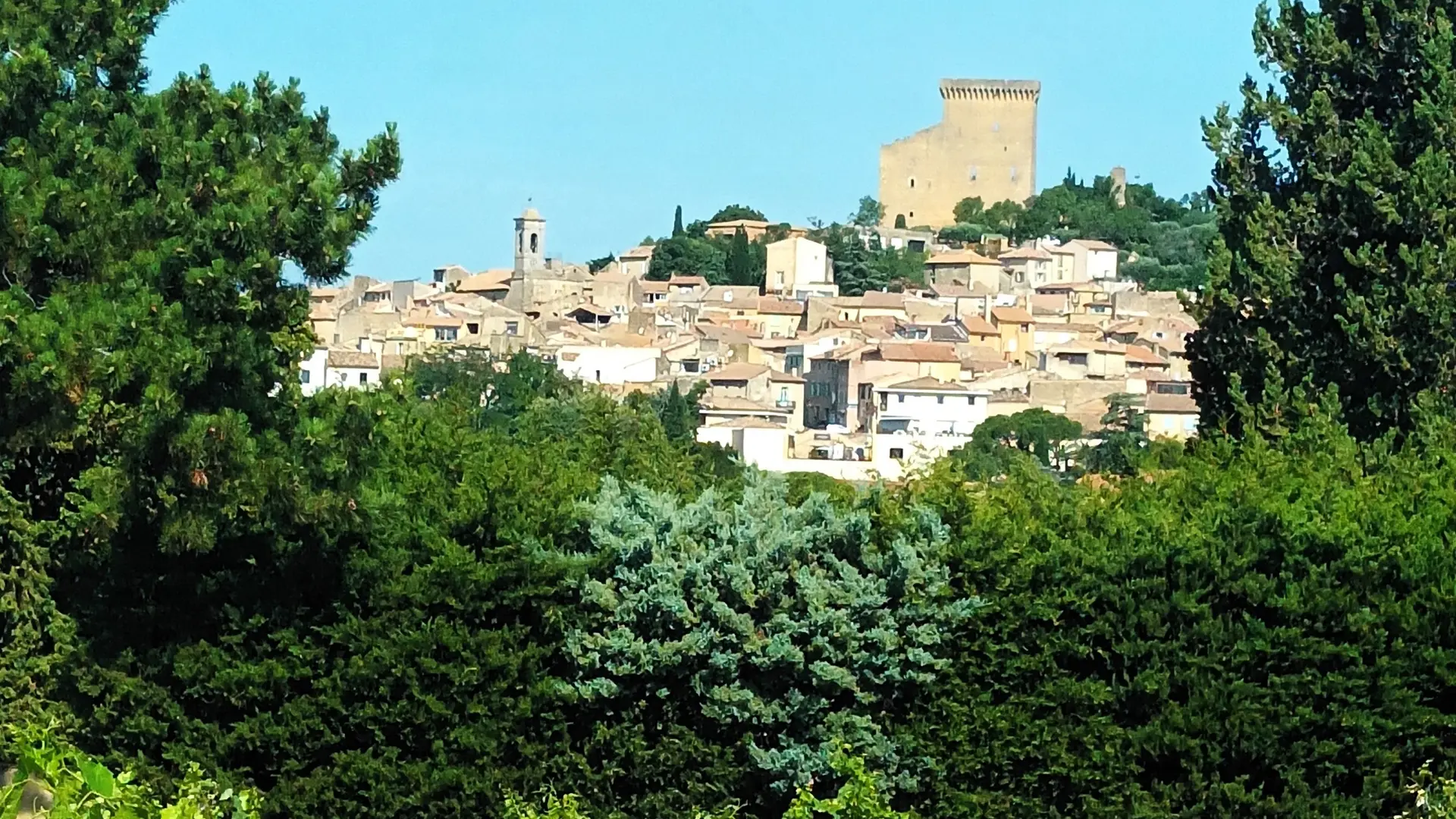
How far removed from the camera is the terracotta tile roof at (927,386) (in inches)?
2479

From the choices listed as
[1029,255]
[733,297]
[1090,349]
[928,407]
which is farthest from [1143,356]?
[1029,255]

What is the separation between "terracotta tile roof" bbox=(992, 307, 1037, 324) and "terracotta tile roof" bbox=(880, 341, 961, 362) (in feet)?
35.5

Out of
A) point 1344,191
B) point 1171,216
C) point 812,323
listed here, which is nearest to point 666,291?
point 812,323

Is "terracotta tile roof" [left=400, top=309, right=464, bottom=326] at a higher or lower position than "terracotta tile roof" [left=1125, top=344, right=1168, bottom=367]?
higher

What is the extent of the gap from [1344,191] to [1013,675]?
195 inches

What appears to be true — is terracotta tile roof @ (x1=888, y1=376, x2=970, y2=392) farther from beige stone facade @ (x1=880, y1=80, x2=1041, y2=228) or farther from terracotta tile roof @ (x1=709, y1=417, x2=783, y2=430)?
beige stone facade @ (x1=880, y1=80, x2=1041, y2=228)

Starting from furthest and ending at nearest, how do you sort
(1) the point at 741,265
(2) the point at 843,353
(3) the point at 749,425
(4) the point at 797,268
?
(1) the point at 741,265, (4) the point at 797,268, (2) the point at 843,353, (3) the point at 749,425

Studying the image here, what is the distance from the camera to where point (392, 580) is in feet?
24.4

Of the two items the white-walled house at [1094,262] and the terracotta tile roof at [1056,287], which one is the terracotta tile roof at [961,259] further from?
the white-walled house at [1094,262]

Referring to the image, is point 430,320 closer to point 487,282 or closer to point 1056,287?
point 487,282

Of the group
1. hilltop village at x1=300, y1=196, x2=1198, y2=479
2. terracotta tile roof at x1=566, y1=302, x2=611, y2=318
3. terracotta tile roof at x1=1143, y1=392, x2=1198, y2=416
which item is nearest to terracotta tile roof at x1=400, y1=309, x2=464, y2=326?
hilltop village at x1=300, y1=196, x2=1198, y2=479

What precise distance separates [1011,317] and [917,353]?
44.2 feet

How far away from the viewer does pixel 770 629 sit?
285 inches

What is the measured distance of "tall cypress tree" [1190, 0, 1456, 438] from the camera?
1083 cm
